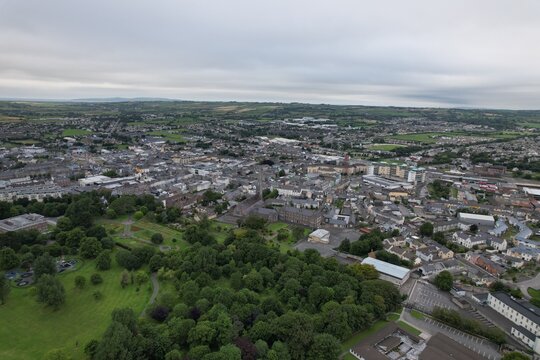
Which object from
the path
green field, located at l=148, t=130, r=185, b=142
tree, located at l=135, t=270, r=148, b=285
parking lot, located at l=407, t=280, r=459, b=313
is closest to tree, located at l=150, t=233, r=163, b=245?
the path

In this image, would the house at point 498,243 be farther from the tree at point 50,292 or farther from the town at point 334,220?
the tree at point 50,292

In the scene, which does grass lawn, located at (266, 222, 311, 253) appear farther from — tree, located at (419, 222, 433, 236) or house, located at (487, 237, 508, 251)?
house, located at (487, 237, 508, 251)

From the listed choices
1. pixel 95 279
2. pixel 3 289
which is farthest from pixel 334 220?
pixel 3 289

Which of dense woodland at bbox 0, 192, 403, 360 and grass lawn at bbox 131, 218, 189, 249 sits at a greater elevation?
dense woodland at bbox 0, 192, 403, 360

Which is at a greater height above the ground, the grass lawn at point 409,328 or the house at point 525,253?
the house at point 525,253

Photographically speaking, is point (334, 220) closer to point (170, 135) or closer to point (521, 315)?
point (521, 315)

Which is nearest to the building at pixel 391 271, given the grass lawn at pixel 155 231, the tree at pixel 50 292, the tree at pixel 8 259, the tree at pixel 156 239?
the grass lawn at pixel 155 231

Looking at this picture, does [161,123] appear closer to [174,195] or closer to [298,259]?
[174,195]

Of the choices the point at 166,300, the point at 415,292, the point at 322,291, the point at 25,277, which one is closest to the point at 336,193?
the point at 415,292

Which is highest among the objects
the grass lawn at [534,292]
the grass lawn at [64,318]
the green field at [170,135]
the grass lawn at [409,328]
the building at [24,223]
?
the green field at [170,135]
